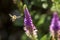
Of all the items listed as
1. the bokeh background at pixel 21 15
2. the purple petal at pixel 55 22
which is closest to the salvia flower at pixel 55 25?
the purple petal at pixel 55 22

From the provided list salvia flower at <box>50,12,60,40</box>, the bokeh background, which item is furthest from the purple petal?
the bokeh background

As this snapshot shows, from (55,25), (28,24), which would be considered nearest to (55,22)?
(55,25)

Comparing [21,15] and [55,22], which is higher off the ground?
[21,15]

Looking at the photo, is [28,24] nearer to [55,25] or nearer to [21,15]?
[55,25]

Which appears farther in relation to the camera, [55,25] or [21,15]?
[21,15]

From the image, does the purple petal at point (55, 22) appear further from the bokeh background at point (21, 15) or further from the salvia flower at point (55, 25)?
the bokeh background at point (21, 15)

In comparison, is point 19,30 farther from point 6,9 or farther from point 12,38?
point 6,9

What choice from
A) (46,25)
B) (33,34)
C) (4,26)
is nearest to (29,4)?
(46,25)

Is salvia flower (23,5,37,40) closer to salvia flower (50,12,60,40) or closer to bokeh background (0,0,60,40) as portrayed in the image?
salvia flower (50,12,60,40)
